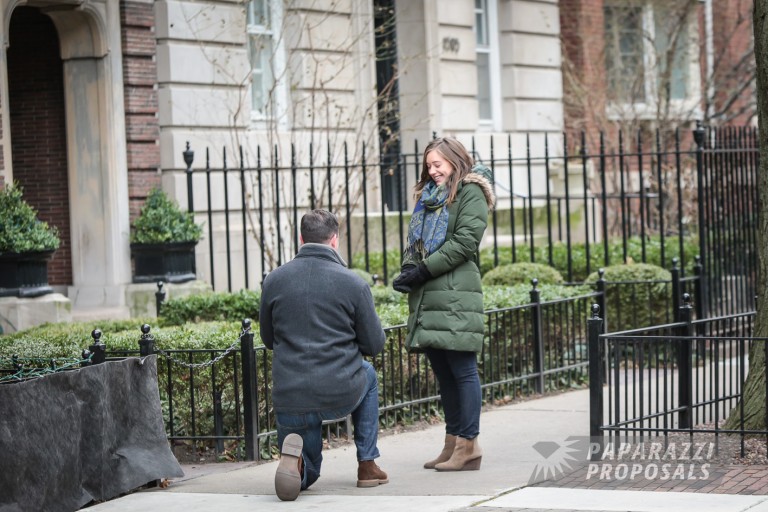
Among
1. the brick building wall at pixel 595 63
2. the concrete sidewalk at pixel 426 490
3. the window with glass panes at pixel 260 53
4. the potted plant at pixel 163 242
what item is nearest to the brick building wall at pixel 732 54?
the brick building wall at pixel 595 63

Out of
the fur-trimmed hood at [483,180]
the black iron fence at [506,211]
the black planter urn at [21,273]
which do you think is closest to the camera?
the fur-trimmed hood at [483,180]

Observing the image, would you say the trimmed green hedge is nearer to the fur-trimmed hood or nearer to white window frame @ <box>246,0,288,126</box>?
white window frame @ <box>246,0,288,126</box>

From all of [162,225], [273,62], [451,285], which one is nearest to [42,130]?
[162,225]

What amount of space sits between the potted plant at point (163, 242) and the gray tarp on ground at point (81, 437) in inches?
281

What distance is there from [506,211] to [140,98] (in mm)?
6967

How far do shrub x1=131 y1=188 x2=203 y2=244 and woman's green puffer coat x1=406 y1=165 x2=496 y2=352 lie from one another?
7381 millimetres

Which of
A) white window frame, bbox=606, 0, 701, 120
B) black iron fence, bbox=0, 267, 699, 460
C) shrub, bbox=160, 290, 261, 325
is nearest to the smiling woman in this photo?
black iron fence, bbox=0, 267, 699, 460

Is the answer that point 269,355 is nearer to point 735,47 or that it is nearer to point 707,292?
point 707,292

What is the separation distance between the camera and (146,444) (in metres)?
7.64

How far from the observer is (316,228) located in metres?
7.15

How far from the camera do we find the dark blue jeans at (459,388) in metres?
7.66

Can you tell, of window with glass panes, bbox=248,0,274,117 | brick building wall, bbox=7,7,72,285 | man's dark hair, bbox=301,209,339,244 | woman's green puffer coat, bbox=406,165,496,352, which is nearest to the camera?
man's dark hair, bbox=301,209,339,244

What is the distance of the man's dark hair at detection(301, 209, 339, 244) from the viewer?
7.15m

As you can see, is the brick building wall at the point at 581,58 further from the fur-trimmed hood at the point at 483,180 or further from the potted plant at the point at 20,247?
the fur-trimmed hood at the point at 483,180
